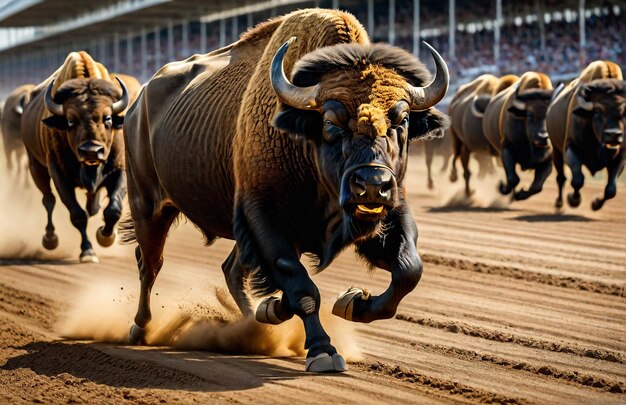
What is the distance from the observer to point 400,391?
5875mm

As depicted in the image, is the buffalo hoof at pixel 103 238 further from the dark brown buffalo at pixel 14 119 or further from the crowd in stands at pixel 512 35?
the crowd in stands at pixel 512 35

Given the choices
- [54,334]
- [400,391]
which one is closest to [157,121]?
[54,334]

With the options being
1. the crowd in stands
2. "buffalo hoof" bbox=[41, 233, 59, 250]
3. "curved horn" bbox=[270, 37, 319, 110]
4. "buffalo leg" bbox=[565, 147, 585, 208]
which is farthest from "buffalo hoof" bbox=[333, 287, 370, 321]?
the crowd in stands

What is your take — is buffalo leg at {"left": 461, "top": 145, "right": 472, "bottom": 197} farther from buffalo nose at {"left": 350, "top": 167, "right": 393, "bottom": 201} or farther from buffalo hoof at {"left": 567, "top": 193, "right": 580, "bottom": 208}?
buffalo nose at {"left": 350, "top": 167, "right": 393, "bottom": 201}

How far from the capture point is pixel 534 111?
19.9 metres

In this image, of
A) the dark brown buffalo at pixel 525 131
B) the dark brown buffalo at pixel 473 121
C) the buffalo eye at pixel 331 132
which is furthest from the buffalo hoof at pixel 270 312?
the dark brown buffalo at pixel 473 121

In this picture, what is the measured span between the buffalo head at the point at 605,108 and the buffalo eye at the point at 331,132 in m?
11.9

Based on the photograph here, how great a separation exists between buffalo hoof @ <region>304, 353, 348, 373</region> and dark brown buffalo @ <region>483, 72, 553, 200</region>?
517 inches

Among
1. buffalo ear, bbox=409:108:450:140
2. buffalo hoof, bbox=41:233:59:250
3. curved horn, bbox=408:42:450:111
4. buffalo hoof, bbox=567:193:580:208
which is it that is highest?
curved horn, bbox=408:42:450:111

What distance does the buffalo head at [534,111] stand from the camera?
19812 mm

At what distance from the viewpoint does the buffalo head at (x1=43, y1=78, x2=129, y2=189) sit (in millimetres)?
12375

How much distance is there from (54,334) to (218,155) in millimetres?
1977

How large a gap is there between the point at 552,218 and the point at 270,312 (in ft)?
38.8

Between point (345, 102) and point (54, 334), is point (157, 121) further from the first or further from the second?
point (345, 102)
